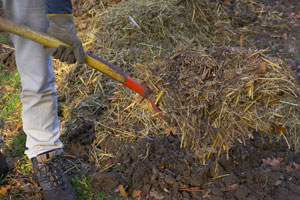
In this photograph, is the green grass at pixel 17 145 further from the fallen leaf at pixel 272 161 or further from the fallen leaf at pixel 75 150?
the fallen leaf at pixel 272 161

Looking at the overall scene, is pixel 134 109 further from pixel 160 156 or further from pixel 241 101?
pixel 241 101

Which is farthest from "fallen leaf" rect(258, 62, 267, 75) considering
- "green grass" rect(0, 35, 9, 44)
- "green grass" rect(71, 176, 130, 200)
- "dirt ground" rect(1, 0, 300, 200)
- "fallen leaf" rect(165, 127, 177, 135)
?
"green grass" rect(0, 35, 9, 44)

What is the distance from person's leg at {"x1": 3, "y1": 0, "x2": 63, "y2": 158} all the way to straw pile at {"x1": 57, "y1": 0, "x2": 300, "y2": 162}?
70 cm

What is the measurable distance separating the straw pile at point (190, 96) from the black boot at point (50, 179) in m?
0.57

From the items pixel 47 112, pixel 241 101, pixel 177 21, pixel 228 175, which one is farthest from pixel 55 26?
pixel 177 21

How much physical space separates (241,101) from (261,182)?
713 millimetres

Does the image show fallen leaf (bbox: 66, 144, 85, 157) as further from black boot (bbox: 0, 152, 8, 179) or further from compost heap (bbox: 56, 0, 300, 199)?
black boot (bbox: 0, 152, 8, 179)

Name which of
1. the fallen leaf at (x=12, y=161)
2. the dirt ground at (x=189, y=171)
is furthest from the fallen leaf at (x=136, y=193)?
the fallen leaf at (x=12, y=161)

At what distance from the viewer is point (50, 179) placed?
113 inches

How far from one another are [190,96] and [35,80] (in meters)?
1.32

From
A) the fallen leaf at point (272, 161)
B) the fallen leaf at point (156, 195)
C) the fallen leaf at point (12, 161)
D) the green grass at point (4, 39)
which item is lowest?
the fallen leaf at point (272, 161)

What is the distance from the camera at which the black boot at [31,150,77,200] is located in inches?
112

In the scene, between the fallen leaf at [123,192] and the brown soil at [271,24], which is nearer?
the fallen leaf at [123,192]

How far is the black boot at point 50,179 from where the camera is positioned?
9.31ft
